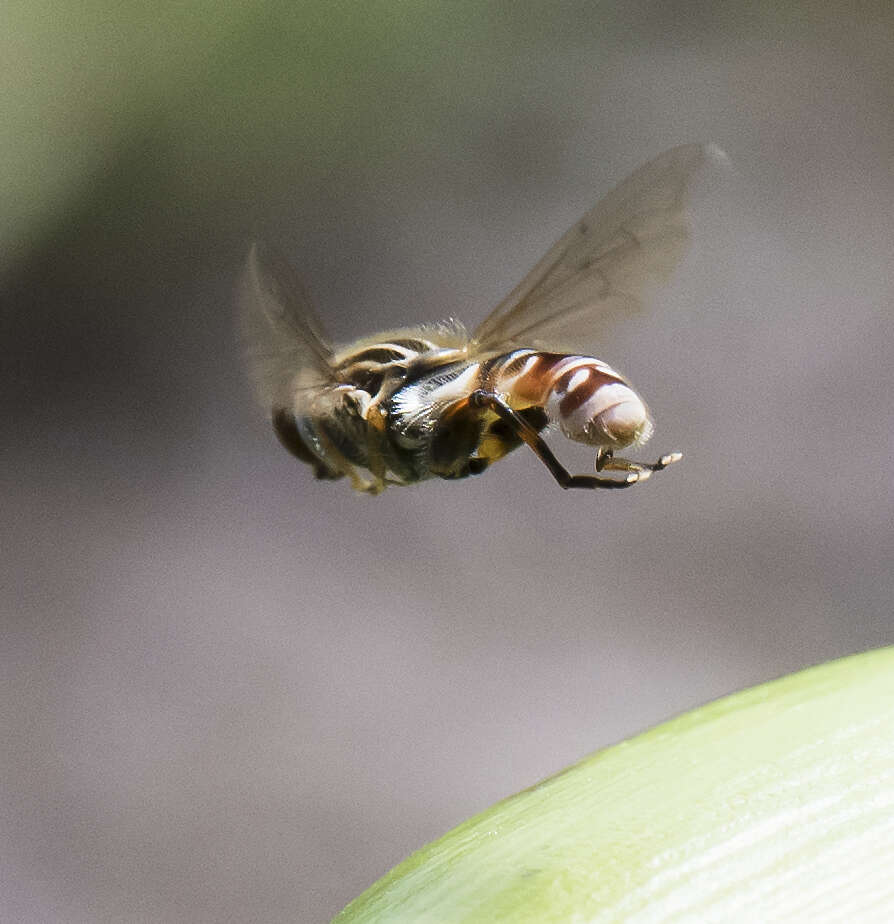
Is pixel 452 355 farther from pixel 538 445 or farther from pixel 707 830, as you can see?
pixel 707 830

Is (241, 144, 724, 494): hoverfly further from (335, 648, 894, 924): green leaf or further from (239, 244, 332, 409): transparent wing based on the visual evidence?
(335, 648, 894, 924): green leaf

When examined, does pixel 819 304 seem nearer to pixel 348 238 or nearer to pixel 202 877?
pixel 348 238

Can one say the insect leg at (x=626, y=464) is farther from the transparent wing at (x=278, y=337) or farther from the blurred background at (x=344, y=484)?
the blurred background at (x=344, y=484)

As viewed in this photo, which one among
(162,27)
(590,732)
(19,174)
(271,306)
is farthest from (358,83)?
(271,306)

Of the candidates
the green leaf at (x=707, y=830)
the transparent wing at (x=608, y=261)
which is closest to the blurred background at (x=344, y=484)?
the transparent wing at (x=608, y=261)

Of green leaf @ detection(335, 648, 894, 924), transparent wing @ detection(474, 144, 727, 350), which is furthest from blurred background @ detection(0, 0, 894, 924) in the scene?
green leaf @ detection(335, 648, 894, 924)

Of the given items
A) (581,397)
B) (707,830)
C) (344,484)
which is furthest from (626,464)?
(344,484)
